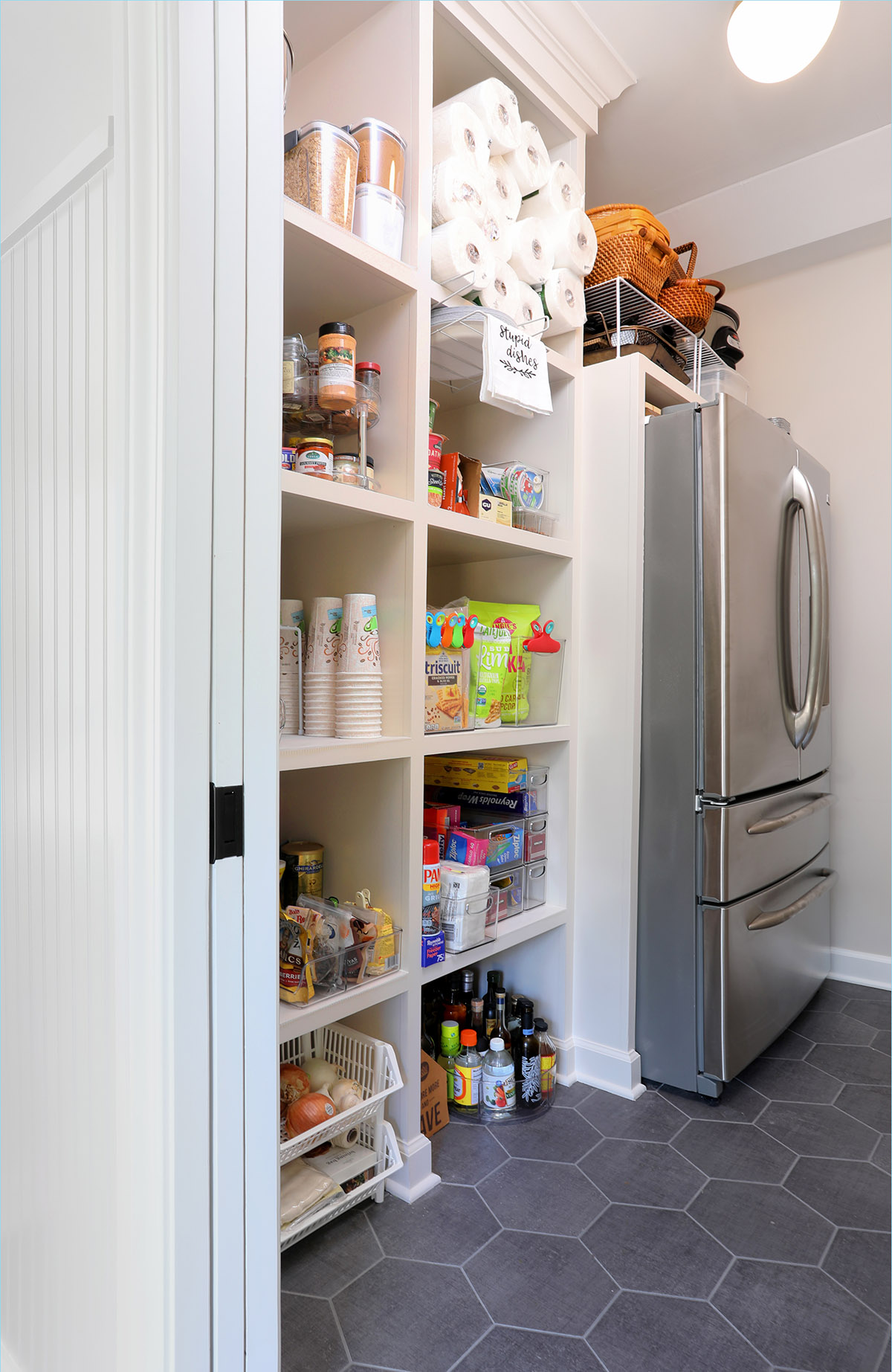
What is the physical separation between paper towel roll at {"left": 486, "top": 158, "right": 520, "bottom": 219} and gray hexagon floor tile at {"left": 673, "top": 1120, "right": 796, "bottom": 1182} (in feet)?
6.88

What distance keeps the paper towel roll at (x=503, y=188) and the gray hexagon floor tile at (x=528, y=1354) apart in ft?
6.90

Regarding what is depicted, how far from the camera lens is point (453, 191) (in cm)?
161

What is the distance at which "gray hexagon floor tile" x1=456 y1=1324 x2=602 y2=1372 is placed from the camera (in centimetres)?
116

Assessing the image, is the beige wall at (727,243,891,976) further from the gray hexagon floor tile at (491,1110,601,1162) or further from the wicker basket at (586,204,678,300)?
the gray hexagon floor tile at (491,1110,601,1162)

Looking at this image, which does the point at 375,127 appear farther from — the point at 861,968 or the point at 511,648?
the point at 861,968

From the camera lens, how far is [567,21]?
1.88m

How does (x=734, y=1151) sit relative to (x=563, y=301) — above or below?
below

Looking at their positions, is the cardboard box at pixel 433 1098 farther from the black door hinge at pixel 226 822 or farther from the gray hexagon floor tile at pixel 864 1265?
the black door hinge at pixel 226 822

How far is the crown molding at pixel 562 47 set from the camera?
1.74 meters

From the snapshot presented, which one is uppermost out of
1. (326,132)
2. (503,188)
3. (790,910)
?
(503,188)

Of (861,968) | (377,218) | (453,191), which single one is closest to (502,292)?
(453,191)

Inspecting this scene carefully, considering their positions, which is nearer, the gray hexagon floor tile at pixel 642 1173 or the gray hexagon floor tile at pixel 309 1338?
the gray hexagon floor tile at pixel 309 1338

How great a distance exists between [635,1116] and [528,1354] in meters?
0.75

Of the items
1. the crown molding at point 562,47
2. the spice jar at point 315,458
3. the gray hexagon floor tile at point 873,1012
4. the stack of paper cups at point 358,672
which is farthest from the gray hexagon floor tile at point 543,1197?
the crown molding at point 562,47
